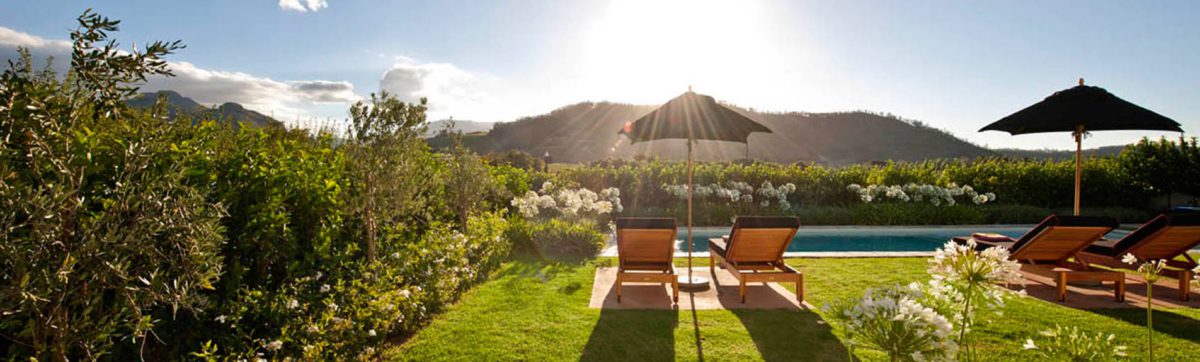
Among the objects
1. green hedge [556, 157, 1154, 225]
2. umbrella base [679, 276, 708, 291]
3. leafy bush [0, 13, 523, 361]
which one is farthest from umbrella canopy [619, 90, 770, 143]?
green hedge [556, 157, 1154, 225]

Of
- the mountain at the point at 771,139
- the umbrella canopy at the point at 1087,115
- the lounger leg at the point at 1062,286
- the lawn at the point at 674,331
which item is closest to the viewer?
the lawn at the point at 674,331

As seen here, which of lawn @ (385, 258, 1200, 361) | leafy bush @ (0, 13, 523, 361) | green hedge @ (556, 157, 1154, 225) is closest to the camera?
leafy bush @ (0, 13, 523, 361)

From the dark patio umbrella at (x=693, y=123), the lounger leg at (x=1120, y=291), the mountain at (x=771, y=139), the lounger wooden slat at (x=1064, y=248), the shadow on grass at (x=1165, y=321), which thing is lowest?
the shadow on grass at (x=1165, y=321)

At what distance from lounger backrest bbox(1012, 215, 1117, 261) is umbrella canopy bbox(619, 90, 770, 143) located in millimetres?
3144

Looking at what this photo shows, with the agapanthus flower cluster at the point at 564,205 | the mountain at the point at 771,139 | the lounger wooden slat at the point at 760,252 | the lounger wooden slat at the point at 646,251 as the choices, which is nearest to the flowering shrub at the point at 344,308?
the lounger wooden slat at the point at 646,251

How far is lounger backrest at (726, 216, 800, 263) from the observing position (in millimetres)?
5262

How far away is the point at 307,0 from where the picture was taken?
19.9 ft

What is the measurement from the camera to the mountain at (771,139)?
55.1m

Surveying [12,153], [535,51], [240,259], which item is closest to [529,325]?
[240,259]

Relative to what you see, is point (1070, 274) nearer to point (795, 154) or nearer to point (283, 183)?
point (283, 183)

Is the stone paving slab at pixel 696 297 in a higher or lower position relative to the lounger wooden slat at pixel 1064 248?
lower

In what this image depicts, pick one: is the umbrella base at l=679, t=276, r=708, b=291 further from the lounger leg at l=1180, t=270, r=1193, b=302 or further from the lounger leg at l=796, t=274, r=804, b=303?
the lounger leg at l=1180, t=270, r=1193, b=302

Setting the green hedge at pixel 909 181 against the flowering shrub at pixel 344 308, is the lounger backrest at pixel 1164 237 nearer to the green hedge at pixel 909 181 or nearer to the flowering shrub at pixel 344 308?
the green hedge at pixel 909 181

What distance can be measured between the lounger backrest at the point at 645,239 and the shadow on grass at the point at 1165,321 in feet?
13.2
